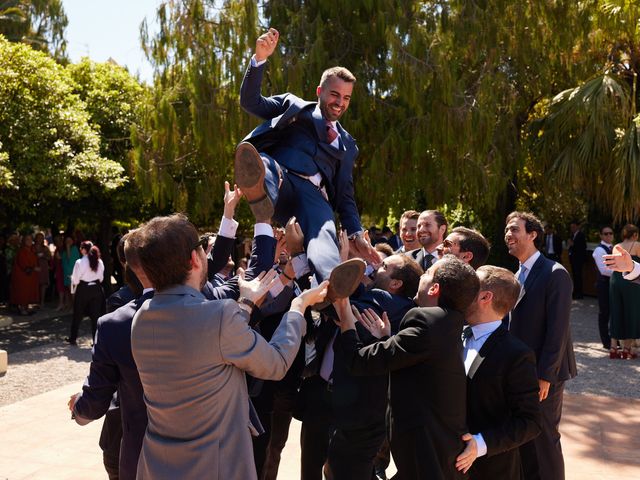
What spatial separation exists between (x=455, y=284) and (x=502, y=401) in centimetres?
64

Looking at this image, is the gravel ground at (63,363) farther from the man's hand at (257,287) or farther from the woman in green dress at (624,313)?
the man's hand at (257,287)

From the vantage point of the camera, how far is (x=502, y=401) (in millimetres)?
3473

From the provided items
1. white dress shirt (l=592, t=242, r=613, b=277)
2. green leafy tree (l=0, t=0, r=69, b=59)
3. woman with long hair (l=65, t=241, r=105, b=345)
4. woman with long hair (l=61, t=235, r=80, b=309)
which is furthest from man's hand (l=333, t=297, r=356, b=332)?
green leafy tree (l=0, t=0, r=69, b=59)

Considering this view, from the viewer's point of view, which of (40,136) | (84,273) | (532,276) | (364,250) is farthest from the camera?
(40,136)

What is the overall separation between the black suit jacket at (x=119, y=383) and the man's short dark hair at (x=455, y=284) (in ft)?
4.80

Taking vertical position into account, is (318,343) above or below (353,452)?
above

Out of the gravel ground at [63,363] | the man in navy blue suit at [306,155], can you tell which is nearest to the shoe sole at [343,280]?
the man in navy blue suit at [306,155]

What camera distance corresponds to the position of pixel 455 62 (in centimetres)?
1350

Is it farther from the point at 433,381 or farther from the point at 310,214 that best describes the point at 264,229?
the point at 433,381

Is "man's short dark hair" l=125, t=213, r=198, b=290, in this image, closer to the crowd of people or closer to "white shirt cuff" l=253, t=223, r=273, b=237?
the crowd of people

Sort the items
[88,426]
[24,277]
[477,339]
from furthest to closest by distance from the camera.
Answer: [24,277], [88,426], [477,339]

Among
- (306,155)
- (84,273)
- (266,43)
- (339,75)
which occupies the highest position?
(266,43)

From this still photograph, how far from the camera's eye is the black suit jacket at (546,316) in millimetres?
4656

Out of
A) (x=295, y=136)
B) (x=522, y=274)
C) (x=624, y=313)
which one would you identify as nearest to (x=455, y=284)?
(x=295, y=136)
